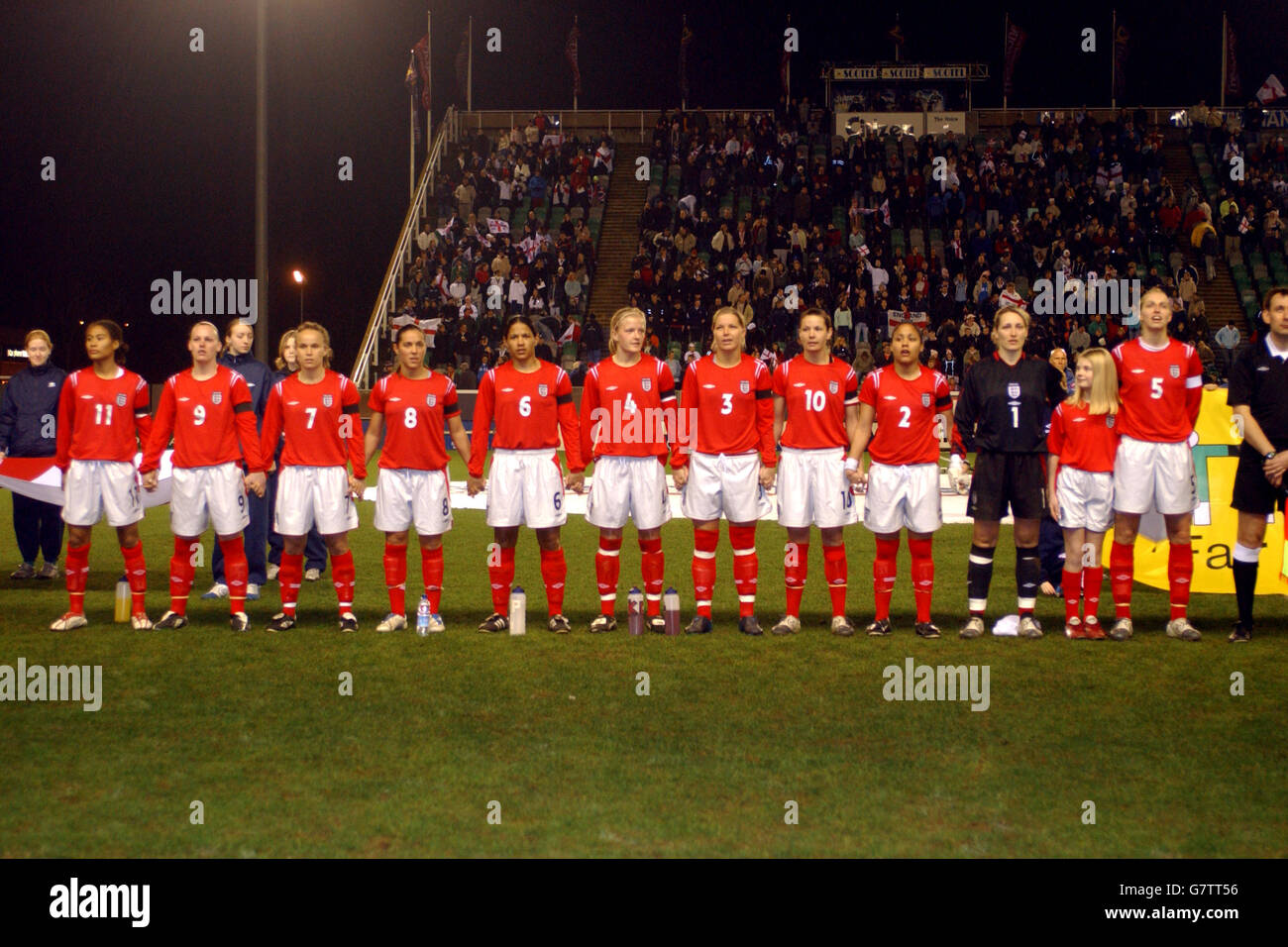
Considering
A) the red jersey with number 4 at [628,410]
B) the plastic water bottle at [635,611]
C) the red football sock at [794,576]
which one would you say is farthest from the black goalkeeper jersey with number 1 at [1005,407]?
the plastic water bottle at [635,611]

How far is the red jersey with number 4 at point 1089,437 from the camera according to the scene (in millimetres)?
8844

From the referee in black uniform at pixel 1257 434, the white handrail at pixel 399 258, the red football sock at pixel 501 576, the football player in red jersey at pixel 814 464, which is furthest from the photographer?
the white handrail at pixel 399 258

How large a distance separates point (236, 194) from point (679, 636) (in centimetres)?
3550

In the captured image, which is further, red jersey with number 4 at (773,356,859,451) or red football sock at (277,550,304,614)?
red jersey with number 4 at (773,356,859,451)

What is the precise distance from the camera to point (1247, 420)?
856 centimetres

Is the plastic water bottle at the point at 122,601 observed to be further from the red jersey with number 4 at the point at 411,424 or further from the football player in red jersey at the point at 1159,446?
the football player in red jersey at the point at 1159,446

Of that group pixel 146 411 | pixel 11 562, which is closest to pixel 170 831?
pixel 146 411

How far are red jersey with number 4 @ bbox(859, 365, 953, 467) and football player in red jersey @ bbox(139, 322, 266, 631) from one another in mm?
4570

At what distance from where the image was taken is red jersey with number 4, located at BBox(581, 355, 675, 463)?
354 inches

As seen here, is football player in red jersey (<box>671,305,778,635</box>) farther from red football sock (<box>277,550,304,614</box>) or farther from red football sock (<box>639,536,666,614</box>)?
red football sock (<box>277,550,304,614</box>)

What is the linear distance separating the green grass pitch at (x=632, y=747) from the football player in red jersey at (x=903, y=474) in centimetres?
40

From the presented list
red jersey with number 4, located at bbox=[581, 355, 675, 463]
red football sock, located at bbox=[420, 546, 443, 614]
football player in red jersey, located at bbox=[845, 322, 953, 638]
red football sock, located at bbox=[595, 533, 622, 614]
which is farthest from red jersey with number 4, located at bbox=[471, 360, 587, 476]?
football player in red jersey, located at bbox=[845, 322, 953, 638]

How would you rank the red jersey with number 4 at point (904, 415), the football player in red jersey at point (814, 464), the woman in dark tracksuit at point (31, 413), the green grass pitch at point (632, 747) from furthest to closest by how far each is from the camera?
the woman in dark tracksuit at point (31, 413) → the football player in red jersey at point (814, 464) → the red jersey with number 4 at point (904, 415) → the green grass pitch at point (632, 747)

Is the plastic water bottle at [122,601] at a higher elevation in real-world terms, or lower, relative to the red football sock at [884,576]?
lower
